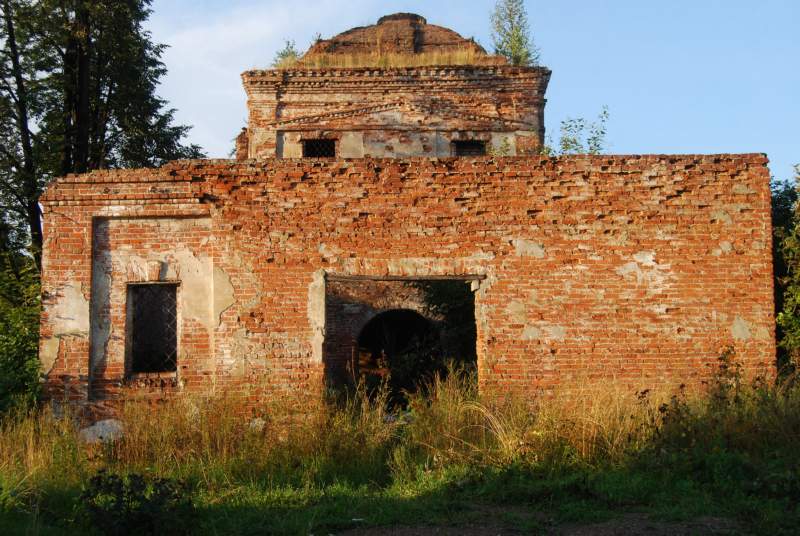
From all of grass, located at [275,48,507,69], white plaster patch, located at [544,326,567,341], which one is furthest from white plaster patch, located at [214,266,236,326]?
grass, located at [275,48,507,69]

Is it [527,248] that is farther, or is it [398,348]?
[398,348]

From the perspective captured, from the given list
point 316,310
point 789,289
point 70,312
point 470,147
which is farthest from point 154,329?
point 470,147

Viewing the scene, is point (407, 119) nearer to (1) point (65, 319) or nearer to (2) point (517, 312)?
(2) point (517, 312)

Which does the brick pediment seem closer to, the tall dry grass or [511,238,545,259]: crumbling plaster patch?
[511,238,545,259]: crumbling plaster patch

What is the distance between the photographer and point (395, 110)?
1769cm

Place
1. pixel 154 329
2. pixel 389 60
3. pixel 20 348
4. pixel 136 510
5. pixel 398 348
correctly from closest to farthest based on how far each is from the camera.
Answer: pixel 136 510 → pixel 154 329 → pixel 20 348 → pixel 398 348 → pixel 389 60

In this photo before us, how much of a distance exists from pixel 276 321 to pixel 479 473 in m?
3.36

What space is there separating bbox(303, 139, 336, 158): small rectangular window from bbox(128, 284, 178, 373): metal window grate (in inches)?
349

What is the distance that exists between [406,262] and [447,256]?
1.69 feet

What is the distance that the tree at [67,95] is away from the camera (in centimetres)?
1998

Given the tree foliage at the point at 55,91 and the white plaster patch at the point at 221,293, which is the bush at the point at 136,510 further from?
the tree foliage at the point at 55,91

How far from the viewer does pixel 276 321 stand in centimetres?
930

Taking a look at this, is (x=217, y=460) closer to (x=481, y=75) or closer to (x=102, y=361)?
(x=102, y=361)

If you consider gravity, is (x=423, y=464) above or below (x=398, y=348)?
below
